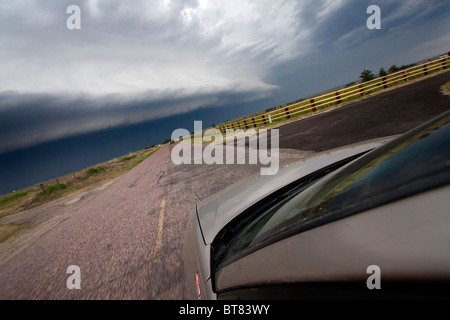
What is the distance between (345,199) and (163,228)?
3329 millimetres

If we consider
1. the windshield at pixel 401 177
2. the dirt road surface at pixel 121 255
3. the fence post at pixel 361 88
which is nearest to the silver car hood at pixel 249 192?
the dirt road surface at pixel 121 255

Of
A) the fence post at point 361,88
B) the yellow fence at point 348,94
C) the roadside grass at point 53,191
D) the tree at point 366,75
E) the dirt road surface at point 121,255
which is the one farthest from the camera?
the tree at point 366,75

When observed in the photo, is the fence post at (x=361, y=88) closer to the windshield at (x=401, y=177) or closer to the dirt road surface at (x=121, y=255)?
the dirt road surface at (x=121, y=255)

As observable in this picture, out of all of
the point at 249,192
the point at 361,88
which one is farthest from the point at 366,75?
the point at 249,192

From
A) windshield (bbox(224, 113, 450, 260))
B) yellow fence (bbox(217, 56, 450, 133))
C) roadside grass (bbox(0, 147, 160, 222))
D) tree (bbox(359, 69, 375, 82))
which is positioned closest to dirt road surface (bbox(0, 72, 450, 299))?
windshield (bbox(224, 113, 450, 260))

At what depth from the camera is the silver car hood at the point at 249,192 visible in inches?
69.7

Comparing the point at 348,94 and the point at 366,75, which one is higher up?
the point at 366,75

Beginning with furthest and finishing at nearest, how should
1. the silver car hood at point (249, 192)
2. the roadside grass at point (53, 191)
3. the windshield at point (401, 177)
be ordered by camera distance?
the roadside grass at point (53, 191), the silver car hood at point (249, 192), the windshield at point (401, 177)

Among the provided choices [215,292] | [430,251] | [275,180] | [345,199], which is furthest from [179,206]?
[430,251]

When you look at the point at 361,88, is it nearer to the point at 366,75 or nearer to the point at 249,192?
the point at 249,192

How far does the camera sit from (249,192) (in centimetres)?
215

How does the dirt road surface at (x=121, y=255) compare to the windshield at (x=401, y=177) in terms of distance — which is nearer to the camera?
the windshield at (x=401, y=177)
